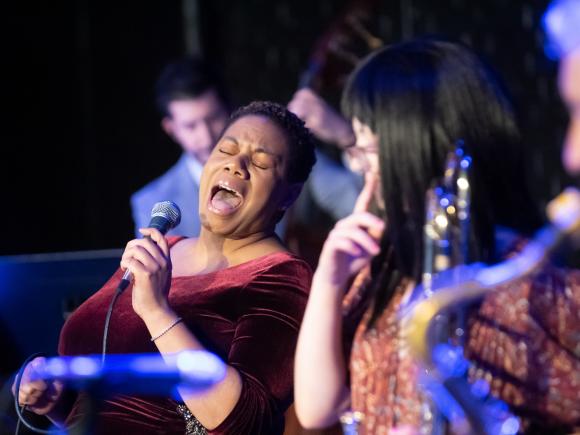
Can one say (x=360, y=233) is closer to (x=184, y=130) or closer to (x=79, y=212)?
(x=184, y=130)

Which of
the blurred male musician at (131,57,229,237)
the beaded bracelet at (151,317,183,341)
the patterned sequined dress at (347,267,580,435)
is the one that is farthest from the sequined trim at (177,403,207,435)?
the blurred male musician at (131,57,229,237)

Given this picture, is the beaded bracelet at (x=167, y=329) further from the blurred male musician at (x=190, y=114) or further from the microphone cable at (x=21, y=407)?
the blurred male musician at (x=190, y=114)

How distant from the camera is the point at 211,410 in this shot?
207cm

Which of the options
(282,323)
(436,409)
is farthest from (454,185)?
(282,323)

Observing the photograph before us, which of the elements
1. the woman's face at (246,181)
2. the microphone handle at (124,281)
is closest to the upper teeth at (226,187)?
the woman's face at (246,181)

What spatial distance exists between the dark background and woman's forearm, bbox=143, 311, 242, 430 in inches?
104

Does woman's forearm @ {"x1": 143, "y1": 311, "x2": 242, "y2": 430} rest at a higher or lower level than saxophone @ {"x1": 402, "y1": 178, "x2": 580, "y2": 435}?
lower

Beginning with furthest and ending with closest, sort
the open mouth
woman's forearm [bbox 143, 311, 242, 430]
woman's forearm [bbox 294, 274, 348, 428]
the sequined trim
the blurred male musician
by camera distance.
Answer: the blurred male musician, the open mouth, the sequined trim, woman's forearm [bbox 143, 311, 242, 430], woman's forearm [bbox 294, 274, 348, 428]

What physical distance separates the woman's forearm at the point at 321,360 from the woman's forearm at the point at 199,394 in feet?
0.70

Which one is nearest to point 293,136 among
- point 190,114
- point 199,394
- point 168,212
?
point 168,212

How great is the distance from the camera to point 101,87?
4809mm

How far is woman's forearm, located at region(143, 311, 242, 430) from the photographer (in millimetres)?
2045

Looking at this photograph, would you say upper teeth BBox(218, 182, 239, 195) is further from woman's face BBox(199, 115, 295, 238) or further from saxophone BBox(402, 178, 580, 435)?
saxophone BBox(402, 178, 580, 435)

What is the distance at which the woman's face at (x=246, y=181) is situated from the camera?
226 cm
